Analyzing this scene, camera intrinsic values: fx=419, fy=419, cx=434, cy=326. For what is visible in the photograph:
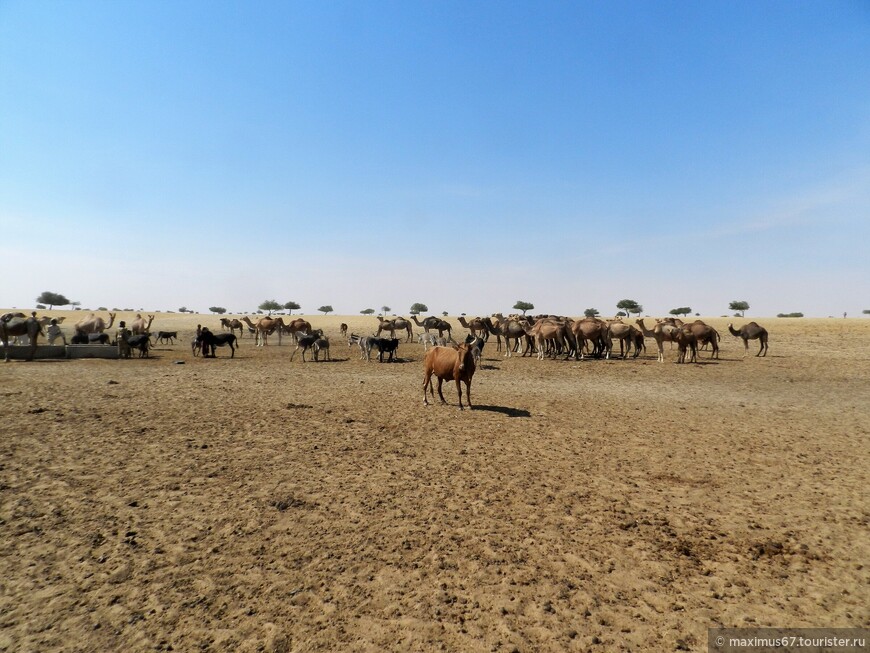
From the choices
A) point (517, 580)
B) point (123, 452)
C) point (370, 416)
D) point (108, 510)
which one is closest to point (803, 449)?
point (517, 580)

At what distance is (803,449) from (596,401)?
568 centimetres

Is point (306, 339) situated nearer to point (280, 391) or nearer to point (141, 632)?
point (280, 391)

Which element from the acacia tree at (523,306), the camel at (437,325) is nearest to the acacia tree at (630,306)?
the acacia tree at (523,306)

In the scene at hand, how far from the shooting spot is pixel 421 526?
5664 mm

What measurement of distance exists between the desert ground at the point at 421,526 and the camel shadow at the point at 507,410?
0.89ft

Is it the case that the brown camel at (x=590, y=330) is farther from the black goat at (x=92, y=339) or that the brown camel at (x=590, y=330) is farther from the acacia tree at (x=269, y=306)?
the acacia tree at (x=269, y=306)

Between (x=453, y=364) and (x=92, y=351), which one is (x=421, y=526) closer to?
(x=453, y=364)

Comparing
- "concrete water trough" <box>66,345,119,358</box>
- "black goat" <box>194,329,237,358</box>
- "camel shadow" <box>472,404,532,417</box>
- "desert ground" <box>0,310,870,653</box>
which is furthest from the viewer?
"black goat" <box>194,329,237,358</box>

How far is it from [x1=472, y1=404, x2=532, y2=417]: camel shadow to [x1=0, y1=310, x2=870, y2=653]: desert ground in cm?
27

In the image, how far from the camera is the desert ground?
3898 mm

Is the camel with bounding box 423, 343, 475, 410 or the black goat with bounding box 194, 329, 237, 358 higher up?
the black goat with bounding box 194, 329, 237, 358

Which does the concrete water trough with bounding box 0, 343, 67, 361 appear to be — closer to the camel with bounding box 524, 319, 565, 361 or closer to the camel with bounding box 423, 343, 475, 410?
the camel with bounding box 423, 343, 475, 410

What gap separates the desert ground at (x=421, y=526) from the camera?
3.90 metres

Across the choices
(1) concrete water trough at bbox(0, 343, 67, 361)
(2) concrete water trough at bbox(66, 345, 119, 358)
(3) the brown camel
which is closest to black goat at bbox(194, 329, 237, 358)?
(2) concrete water trough at bbox(66, 345, 119, 358)
